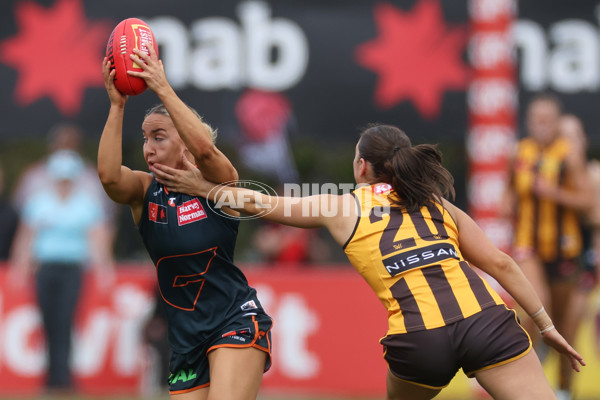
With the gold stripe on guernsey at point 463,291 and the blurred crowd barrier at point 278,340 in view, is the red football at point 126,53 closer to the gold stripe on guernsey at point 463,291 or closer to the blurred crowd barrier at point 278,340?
the gold stripe on guernsey at point 463,291

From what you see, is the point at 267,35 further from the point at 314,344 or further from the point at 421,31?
the point at 314,344

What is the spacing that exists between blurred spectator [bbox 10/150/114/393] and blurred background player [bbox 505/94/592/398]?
4026mm

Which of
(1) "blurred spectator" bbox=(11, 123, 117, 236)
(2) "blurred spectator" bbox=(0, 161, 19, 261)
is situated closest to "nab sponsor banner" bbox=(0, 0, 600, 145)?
(1) "blurred spectator" bbox=(11, 123, 117, 236)

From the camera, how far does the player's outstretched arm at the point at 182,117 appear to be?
4.06m

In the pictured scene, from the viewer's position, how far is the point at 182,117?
13.3 feet

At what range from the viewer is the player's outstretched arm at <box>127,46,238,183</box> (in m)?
4.06

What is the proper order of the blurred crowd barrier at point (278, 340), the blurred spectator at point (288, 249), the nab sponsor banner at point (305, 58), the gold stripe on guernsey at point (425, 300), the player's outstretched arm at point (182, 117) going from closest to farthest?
1. the gold stripe on guernsey at point (425, 300)
2. the player's outstretched arm at point (182, 117)
3. the blurred crowd barrier at point (278, 340)
4. the nab sponsor banner at point (305, 58)
5. the blurred spectator at point (288, 249)

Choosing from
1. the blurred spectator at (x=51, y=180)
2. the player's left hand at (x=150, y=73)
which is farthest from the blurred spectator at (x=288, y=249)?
the player's left hand at (x=150, y=73)

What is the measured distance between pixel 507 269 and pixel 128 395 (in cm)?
512

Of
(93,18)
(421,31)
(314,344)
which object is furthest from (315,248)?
(93,18)

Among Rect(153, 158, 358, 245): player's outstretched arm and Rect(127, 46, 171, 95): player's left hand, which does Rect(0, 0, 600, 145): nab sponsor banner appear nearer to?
Rect(153, 158, 358, 245): player's outstretched arm

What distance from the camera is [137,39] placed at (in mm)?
4168

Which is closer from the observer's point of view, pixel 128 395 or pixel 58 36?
pixel 128 395

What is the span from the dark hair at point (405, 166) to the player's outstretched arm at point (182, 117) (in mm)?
723
